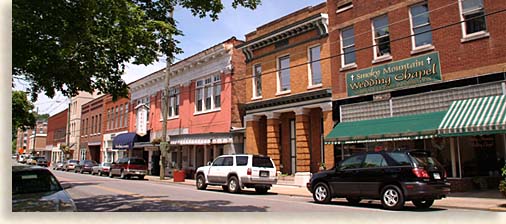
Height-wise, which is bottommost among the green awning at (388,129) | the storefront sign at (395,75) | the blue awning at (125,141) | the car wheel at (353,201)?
the car wheel at (353,201)

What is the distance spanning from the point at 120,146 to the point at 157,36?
31712 millimetres

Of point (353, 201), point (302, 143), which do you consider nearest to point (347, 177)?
point (353, 201)

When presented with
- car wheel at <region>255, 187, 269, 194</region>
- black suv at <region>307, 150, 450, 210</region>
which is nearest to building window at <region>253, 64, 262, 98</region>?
car wheel at <region>255, 187, 269, 194</region>

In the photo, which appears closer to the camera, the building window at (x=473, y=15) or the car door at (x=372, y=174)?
the car door at (x=372, y=174)

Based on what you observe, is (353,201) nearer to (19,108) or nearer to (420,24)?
(420,24)

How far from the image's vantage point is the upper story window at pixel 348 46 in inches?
805

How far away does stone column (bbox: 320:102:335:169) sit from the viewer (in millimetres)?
20734

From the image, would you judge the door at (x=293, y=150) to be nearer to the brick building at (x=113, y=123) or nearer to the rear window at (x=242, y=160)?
the rear window at (x=242, y=160)

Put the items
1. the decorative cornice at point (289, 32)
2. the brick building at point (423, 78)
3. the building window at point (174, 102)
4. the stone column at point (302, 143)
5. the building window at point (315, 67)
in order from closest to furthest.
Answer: the brick building at point (423, 78), the decorative cornice at point (289, 32), the stone column at point (302, 143), the building window at point (315, 67), the building window at point (174, 102)

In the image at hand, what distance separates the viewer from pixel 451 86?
1642 centimetres

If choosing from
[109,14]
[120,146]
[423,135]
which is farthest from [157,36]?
[120,146]

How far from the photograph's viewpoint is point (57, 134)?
78.1 meters

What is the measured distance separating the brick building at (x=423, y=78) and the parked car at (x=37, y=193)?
12401mm

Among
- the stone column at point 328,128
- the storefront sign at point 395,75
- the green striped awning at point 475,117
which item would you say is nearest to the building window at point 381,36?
the storefront sign at point 395,75
